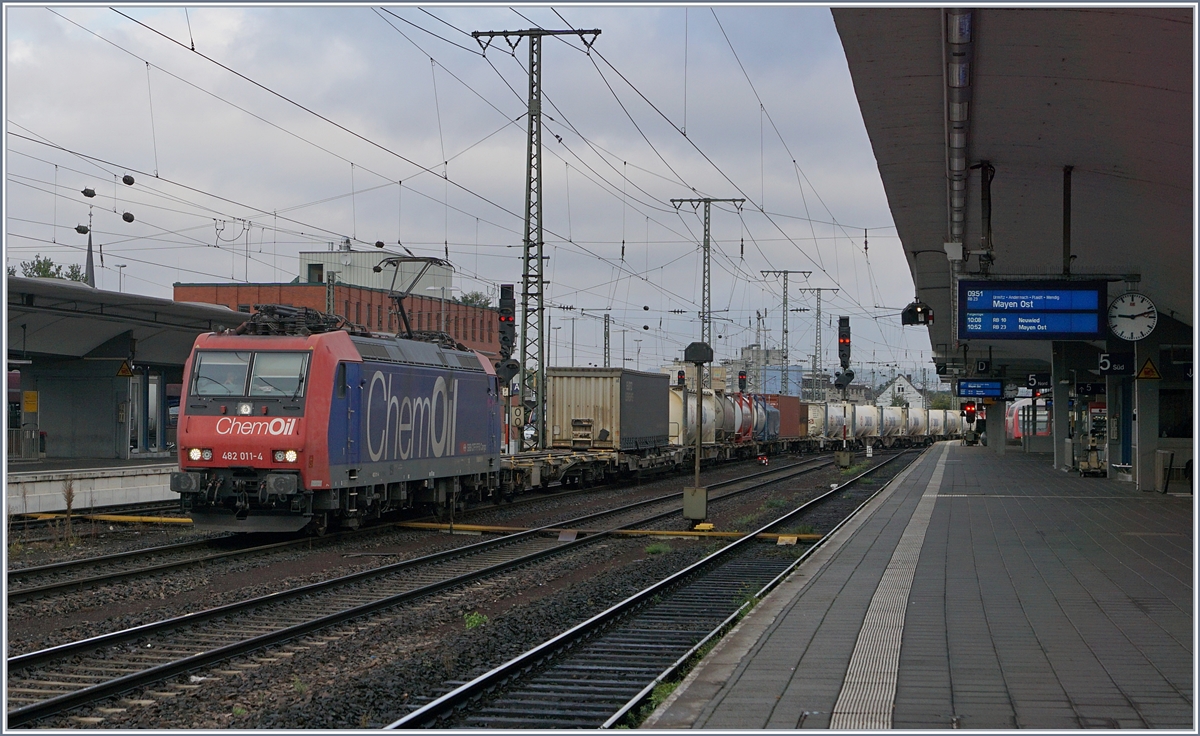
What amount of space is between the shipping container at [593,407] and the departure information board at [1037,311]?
13.7m

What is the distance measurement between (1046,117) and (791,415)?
45781 mm

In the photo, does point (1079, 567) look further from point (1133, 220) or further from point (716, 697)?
point (716, 697)

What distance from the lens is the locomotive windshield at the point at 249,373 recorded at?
15.3 meters

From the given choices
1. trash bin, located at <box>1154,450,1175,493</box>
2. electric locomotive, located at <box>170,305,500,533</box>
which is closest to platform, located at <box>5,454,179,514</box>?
electric locomotive, located at <box>170,305,500,533</box>

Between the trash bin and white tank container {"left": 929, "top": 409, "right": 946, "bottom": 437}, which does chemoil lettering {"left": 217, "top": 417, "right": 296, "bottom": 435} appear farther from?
white tank container {"left": 929, "top": 409, "right": 946, "bottom": 437}

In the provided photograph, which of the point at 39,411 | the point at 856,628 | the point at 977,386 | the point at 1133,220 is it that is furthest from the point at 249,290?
the point at 856,628

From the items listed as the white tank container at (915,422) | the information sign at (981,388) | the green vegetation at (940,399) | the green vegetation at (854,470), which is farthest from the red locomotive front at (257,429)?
the green vegetation at (940,399)

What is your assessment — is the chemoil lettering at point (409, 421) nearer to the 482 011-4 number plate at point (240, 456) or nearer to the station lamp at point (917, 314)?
the 482 011-4 number plate at point (240, 456)

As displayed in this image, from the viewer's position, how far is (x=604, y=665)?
855 cm

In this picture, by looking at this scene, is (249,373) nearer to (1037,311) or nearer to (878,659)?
(878,659)

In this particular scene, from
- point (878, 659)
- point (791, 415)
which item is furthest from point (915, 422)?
point (878, 659)

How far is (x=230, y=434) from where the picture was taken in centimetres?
1525

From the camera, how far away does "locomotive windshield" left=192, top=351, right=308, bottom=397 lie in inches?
603

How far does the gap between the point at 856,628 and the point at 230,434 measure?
376 inches
